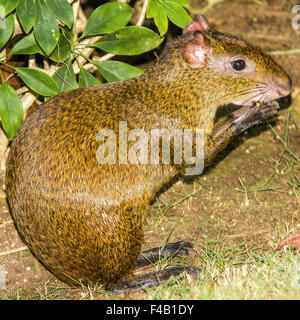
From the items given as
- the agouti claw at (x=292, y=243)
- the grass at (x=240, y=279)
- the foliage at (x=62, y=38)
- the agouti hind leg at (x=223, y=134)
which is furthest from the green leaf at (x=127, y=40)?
the agouti claw at (x=292, y=243)

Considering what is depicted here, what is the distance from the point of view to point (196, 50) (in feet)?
13.4

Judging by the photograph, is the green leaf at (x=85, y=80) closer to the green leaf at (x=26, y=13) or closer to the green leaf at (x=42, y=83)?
the green leaf at (x=42, y=83)

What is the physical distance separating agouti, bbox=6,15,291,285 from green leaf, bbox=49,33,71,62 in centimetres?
31

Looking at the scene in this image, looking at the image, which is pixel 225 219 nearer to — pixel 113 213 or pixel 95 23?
pixel 113 213

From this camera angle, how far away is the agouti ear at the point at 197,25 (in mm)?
4172

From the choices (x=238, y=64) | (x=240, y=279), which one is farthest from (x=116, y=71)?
(x=240, y=279)

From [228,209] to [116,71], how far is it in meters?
1.44

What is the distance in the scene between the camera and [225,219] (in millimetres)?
4590

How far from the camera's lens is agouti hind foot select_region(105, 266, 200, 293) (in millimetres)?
3953

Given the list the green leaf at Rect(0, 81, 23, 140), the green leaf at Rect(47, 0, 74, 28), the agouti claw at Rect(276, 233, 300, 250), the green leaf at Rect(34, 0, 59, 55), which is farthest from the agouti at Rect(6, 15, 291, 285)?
the agouti claw at Rect(276, 233, 300, 250)

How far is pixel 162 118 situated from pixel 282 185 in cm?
140

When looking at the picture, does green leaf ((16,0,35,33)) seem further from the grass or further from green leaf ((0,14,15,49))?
the grass

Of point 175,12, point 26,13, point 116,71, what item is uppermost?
point 26,13

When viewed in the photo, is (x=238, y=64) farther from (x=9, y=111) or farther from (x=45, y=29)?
(x=9, y=111)
